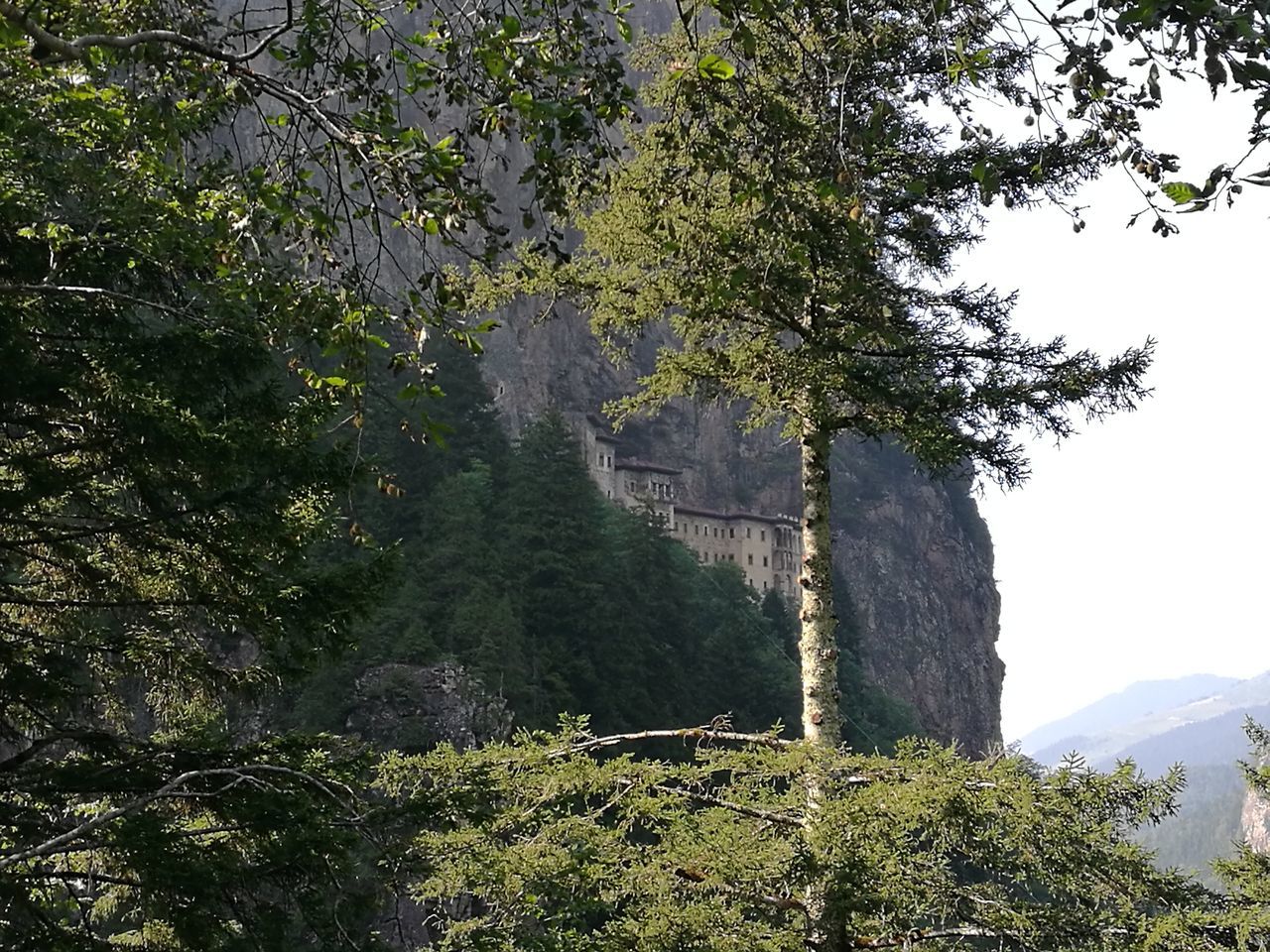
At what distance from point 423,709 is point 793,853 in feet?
81.4

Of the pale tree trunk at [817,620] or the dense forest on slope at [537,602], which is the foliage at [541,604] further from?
the pale tree trunk at [817,620]

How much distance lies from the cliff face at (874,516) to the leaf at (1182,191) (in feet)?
237

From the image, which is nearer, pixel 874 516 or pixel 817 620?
pixel 817 620

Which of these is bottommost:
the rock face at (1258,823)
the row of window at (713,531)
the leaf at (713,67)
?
the rock face at (1258,823)

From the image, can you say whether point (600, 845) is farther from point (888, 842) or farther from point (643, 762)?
point (888, 842)

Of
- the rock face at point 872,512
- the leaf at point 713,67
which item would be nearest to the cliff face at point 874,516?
the rock face at point 872,512

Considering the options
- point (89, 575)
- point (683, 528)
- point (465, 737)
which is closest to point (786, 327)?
point (89, 575)

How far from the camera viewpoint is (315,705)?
2997 centimetres

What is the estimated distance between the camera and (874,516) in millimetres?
95625

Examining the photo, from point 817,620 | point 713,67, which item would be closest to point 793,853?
point 817,620

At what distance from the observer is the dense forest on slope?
3353 cm

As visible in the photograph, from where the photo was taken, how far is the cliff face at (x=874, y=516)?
76938 mm

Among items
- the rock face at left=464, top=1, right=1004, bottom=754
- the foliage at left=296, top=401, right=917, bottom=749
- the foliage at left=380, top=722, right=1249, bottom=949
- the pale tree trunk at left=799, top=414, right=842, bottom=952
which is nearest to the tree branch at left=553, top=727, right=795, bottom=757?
the foliage at left=380, top=722, right=1249, bottom=949

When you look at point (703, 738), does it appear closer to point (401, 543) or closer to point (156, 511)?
point (401, 543)
